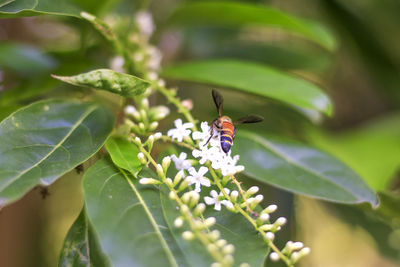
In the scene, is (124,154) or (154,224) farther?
(124,154)

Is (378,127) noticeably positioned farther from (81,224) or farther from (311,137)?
(81,224)

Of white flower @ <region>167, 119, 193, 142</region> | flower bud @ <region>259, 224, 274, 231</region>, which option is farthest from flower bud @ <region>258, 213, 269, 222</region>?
white flower @ <region>167, 119, 193, 142</region>

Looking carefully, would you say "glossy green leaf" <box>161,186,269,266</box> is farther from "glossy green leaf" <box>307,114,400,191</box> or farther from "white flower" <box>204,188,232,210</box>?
"glossy green leaf" <box>307,114,400,191</box>

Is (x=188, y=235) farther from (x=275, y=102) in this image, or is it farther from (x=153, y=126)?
(x=275, y=102)

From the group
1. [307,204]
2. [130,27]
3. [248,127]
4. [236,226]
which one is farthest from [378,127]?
[236,226]

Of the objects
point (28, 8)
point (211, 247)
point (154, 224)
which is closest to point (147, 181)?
point (154, 224)

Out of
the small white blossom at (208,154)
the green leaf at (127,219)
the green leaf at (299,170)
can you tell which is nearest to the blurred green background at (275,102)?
the green leaf at (299,170)
